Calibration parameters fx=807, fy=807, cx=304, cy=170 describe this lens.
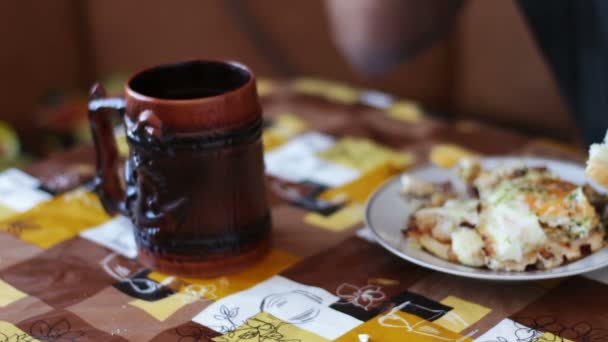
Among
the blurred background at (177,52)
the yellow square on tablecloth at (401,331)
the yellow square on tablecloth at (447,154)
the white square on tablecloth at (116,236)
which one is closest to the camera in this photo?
the yellow square on tablecloth at (401,331)

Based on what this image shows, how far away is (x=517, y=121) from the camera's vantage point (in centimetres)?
151

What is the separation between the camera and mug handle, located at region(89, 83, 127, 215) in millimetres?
671

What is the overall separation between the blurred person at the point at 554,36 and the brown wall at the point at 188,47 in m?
0.56

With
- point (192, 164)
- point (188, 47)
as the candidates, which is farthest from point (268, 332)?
point (188, 47)

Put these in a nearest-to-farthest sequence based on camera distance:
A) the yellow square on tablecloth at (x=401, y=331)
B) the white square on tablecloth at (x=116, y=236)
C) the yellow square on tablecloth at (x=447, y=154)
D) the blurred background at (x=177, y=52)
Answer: the yellow square on tablecloth at (x=401, y=331) → the white square on tablecloth at (x=116, y=236) → the yellow square on tablecloth at (x=447, y=154) → the blurred background at (x=177, y=52)

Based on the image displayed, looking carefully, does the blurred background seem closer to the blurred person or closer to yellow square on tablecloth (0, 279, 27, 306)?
the blurred person

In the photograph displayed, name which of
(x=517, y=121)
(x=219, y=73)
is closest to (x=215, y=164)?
(x=219, y=73)

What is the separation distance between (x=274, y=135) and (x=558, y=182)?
0.40m

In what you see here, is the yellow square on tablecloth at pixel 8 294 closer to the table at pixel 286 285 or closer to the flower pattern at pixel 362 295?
the table at pixel 286 285

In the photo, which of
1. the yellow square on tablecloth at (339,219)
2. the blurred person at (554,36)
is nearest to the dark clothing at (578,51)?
the blurred person at (554,36)

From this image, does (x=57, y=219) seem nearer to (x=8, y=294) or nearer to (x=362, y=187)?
(x=8, y=294)

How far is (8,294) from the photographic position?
648 mm

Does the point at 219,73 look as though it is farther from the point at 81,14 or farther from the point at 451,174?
the point at 81,14

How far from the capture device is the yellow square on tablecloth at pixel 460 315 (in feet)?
1.93
